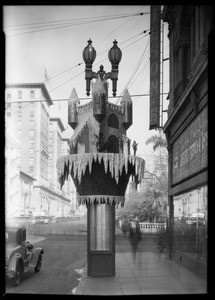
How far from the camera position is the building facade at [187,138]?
6656 millimetres

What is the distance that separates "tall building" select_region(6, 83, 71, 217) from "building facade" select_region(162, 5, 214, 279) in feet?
6.65

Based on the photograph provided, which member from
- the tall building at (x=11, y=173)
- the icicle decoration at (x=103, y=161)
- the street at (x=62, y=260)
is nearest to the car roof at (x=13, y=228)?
the tall building at (x=11, y=173)

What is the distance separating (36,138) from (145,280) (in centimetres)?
257

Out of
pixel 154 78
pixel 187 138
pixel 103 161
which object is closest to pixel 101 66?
pixel 154 78

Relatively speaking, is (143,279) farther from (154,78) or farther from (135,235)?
(154,78)

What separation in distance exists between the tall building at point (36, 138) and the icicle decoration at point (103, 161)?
0.34 m

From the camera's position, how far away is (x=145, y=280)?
605cm

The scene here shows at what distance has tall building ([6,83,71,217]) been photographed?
18.7ft

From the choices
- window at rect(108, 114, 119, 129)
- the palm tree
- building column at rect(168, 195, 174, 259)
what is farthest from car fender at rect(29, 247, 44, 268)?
the palm tree

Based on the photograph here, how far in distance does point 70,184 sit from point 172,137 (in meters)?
2.38

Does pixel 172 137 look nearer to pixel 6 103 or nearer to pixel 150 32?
pixel 150 32
